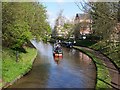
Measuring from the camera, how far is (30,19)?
40156 millimetres

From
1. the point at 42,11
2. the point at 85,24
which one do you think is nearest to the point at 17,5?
the point at 42,11

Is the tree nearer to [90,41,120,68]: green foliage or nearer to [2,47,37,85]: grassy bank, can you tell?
[2,47,37,85]: grassy bank

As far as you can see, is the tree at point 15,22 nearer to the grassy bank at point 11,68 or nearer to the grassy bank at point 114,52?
the grassy bank at point 11,68

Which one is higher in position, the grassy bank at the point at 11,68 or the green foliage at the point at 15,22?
the green foliage at the point at 15,22

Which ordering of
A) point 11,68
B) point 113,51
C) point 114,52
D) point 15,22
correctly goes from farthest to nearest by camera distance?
point 15,22 < point 11,68 < point 113,51 < point 114,52

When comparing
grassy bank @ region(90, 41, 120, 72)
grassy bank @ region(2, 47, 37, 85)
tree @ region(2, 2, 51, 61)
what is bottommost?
grassy bank @ region(2, 47, 37, 85)

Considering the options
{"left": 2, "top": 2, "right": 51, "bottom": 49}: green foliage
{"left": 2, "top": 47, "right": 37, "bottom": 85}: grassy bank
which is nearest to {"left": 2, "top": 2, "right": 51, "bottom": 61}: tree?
{"left": 2, "top": 2, "right": 51, "bottom": 49}: green foliage

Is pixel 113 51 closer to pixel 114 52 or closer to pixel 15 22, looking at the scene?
pixel 114 52

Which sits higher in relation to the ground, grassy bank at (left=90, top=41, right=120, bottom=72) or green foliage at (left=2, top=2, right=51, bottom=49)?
green foliage at (left=2, top=2, right=51, bottom=49)

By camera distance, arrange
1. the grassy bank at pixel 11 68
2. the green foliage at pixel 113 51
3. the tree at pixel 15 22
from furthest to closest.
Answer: the tree at pixel 15 22 → the grassy bank at pixel 11 68 → the green foliage at pixel 113 51

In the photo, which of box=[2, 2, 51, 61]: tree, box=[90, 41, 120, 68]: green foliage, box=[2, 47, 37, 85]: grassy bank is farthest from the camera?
box=[2, 2, 51, 61]: tree

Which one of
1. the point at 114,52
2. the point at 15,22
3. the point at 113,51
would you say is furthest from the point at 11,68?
the point at 114,52

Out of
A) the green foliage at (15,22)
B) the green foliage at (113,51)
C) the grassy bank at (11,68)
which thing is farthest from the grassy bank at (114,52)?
the green foliage at (15,22)

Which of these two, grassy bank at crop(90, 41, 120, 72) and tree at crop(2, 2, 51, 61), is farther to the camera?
tree at crop(2, 2, 51, 61)
